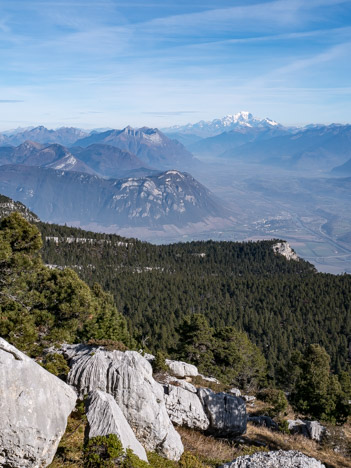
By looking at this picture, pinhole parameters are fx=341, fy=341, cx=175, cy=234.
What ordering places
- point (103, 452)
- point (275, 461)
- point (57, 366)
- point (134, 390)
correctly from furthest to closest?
point (57, 366) → point (134, 390) → point (275, 461) → point (103, 452)

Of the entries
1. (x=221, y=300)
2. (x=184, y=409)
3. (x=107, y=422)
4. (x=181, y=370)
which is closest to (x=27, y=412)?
(x=107, y=422)

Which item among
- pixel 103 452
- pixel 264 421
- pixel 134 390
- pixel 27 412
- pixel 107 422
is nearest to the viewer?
pixel 27 412

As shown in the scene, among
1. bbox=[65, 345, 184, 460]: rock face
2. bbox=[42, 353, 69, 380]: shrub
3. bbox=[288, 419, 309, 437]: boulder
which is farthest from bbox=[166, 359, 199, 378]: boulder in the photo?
bbox=[42, 353, 69, 380]: shrub

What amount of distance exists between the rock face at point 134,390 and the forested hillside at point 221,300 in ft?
200

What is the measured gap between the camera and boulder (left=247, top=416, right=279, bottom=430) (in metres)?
34.3

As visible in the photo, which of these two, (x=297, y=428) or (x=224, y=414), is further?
(x=297, y=428)

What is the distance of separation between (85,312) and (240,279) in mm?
146283

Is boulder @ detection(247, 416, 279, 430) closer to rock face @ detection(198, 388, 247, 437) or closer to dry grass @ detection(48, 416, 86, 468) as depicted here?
rock face @ detection(198, 388, 247, 437)

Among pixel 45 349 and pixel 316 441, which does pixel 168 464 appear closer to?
pixel 45 349

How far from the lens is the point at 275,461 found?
1792 cm

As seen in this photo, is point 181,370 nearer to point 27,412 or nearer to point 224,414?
point 224,414

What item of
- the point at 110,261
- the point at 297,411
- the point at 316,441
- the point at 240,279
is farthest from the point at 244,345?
the point at 110,261

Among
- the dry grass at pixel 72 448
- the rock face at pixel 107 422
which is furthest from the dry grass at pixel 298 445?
the dry grass at pixel 72 448

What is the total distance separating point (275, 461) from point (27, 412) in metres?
12.9
